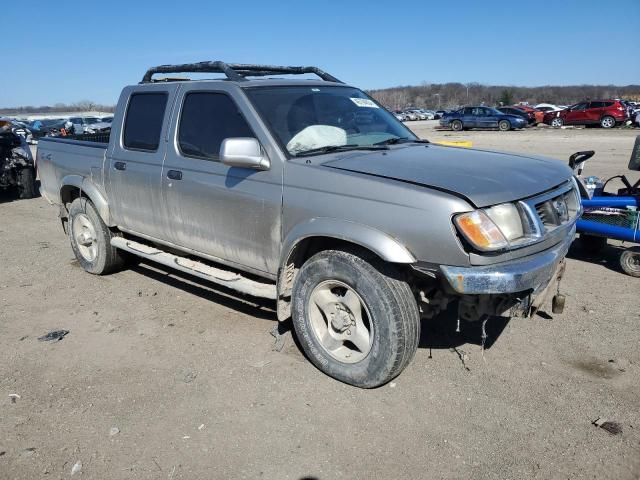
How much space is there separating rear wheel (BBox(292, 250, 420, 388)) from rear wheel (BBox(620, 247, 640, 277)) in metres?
3.45

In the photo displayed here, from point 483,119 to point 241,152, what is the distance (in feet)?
109

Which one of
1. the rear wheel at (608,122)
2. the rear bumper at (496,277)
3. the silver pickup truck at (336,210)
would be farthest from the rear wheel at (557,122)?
the rear bumper at (496,277)

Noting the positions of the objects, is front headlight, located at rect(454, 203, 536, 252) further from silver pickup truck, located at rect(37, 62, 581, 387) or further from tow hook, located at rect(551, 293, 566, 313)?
tow hook, located at rect(551, 293, 566, 313)

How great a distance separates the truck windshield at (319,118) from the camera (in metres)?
3.85

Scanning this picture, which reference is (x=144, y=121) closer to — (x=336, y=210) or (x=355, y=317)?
(x=336, y=210)

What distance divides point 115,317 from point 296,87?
2.62 meters

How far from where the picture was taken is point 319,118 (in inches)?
162

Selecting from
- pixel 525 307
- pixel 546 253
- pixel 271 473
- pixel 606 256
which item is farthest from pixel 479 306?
pixel 606 256

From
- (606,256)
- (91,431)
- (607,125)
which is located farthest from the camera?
(607,125)

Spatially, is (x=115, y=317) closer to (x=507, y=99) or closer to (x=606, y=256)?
(x=606, y=256)

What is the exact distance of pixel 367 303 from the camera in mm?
3312

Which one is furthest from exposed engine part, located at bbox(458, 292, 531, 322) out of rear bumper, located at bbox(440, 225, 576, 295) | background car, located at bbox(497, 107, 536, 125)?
background car, located at bbox(497, 107, 536, 125)

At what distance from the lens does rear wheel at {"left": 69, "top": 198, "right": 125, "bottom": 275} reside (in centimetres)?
559

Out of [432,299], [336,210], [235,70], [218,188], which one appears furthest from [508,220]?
[235,70]
